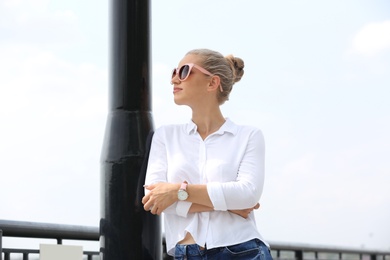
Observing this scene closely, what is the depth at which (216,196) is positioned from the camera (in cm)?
335

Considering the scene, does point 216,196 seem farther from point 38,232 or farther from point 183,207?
point 38,232

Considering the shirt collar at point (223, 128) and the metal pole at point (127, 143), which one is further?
the metal pole at point (127, 143)

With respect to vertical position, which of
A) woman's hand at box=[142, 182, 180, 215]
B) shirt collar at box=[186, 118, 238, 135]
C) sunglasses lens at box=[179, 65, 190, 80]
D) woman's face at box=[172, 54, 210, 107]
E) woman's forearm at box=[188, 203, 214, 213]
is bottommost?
woman's forearm at box=[188, 203, 214, 213]

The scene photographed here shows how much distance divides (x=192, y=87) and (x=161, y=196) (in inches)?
22.9

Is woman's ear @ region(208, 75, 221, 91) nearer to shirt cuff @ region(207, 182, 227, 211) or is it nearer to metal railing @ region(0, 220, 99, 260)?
shirt cuff @ region(207, 182, 227, 211)

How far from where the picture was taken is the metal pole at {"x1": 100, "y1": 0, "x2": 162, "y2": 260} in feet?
12.3

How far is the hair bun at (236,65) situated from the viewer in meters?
3.74

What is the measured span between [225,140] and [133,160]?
492 mm

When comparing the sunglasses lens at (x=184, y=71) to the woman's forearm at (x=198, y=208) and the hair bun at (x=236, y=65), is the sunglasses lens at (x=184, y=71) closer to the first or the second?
the hair bun at (x=236, y=65)

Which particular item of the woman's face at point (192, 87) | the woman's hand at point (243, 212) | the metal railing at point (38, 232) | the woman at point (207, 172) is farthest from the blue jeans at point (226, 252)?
the metal railing at point (38, 232)

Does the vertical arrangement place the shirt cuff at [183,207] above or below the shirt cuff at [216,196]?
below

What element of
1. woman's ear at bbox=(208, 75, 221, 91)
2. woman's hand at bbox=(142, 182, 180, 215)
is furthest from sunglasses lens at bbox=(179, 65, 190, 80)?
woman's hand at bbox=(142, 182, 180, 215)

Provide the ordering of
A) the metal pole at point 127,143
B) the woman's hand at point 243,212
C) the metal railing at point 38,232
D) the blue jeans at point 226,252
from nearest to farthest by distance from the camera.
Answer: the blue jeans at point 226,252 → the woman's hand at point 243,212 → the metal pole at point 127,143 → the metal railing at point 38,232

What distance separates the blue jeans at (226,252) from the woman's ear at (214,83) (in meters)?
0.77
